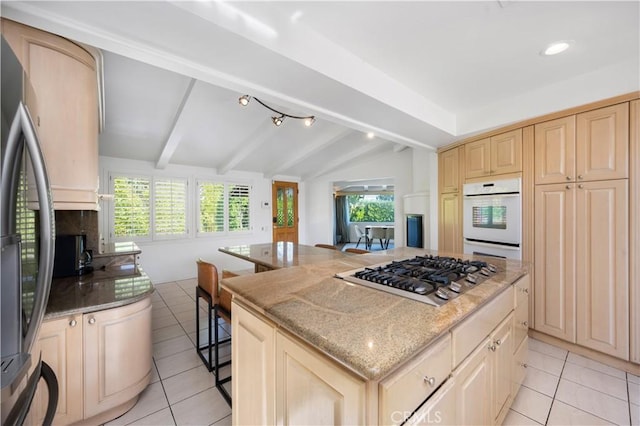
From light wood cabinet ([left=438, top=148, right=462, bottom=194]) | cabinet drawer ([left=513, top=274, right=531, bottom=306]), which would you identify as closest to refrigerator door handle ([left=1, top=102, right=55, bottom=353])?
cabinet drawer ([left=513, top=274, right=531, bottom=306])

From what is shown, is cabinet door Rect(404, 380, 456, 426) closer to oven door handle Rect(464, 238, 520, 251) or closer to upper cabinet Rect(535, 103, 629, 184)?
oven door handle Rect(464, 238, 520, 251)

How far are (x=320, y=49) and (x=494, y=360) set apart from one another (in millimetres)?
2005

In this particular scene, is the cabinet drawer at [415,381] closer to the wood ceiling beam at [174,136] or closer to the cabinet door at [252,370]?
the cabinet door at [252,370]

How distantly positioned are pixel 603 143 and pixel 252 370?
3051mm

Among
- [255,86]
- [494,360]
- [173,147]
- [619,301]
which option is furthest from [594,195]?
[173,147]

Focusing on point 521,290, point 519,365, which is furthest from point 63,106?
point 519,365

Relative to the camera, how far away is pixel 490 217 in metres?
2.77

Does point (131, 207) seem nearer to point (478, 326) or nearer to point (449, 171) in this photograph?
point (449, 171)

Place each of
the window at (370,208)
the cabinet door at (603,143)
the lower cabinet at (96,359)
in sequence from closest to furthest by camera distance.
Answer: the lower cabinet at (96,359)
the cabinet door at (603,143)
the window at (370,208)

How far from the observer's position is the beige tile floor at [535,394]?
162 cm

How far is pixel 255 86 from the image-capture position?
179 cm

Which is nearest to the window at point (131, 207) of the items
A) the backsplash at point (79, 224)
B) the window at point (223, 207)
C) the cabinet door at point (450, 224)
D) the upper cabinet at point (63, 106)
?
the window at point (223, 207)

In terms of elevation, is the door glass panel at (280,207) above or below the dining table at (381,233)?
above

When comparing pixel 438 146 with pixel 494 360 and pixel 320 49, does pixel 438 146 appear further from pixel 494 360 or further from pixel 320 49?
pixel 494 360
